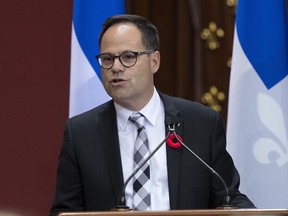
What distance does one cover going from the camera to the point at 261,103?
293 cm

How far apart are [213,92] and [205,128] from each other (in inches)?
32.9

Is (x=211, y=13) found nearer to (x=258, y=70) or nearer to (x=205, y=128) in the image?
(x=258, y=70)

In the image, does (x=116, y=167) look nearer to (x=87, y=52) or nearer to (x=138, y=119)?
(x=138, y=119)

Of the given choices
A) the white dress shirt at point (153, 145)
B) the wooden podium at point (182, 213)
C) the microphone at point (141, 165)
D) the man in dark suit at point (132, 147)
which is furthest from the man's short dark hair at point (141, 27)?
the wooden podium at point (182, 213)

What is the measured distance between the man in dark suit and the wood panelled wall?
824 mm

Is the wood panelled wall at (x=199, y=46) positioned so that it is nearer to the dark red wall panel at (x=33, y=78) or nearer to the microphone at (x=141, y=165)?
the dark red wall panel at (x=33, y=78)

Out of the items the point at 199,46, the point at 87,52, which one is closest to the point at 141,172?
the point at 87,52

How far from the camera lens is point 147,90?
248 centimetres

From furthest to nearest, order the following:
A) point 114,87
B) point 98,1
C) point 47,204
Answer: point 47,204
point 98,1
point 114,87

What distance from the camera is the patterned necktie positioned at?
2373 millimetres

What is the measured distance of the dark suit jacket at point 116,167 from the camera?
2.41m

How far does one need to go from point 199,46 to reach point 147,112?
0.93 metres

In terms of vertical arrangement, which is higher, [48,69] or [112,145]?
[48,69]

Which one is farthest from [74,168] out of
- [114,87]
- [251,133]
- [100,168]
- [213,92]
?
[213,92]
